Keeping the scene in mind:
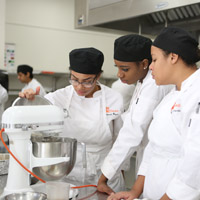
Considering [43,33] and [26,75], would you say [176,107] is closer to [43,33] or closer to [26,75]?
[26,75]

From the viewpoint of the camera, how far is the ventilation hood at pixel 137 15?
6.41ft

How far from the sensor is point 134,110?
1.67 metres

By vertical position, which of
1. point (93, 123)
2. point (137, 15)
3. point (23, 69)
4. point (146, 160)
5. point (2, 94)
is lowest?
point (146, 160)

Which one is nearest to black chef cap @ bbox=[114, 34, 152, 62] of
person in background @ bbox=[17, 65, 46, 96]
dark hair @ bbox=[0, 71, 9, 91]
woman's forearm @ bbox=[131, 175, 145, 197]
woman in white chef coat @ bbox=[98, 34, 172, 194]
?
woman in white chef coat @ bbox=[98, 34, 172, 194]

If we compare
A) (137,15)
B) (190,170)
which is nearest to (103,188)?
(190,170)

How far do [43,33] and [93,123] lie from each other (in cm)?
460

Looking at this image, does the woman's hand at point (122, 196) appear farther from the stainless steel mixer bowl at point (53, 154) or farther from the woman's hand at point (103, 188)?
the stainless steel mixer bowl at point (53, 154)

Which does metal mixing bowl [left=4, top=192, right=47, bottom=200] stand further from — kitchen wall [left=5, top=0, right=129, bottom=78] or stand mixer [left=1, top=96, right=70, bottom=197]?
kitchen wall [left=5, top=0, right=129, bottom=78]

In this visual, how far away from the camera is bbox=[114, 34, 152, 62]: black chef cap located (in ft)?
5.65

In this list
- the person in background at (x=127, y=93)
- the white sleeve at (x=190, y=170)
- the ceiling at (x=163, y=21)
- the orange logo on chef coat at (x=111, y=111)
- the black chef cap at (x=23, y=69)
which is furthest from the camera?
the black chef cap at (x=23, y=69)

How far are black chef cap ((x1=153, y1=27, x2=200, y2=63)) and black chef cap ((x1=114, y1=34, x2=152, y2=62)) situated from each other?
345 millimetres

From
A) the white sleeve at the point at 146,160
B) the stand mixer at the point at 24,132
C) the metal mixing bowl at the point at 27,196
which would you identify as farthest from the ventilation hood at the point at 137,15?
the metal mixing bowl at the point at 27,196

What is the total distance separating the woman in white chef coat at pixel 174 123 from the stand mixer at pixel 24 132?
0.38 metres

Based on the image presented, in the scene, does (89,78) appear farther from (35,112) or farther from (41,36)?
(41,36)
